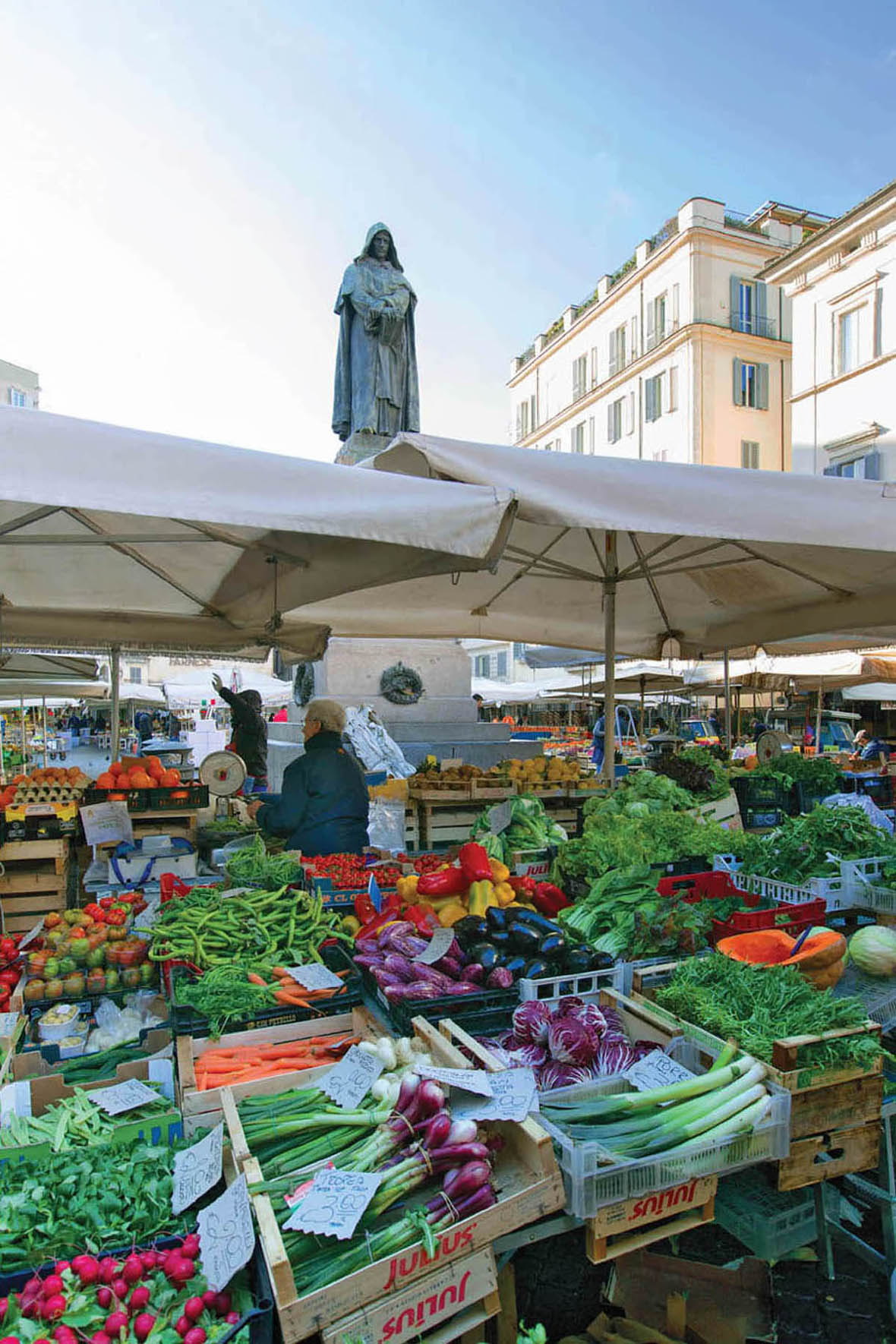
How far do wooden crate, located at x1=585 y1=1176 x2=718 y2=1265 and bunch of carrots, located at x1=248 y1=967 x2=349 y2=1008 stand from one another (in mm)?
1200

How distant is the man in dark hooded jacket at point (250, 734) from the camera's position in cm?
1005

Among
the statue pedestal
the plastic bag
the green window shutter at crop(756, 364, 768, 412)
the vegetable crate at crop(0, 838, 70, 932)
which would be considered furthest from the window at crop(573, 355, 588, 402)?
the vegetable crate at crop(0, 838, 70, 932)

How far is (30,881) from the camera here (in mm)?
4902

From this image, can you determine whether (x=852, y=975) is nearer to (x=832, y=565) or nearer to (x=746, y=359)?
(x=832, y=565)

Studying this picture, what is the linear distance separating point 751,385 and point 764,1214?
32264mm

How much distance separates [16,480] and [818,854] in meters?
3.59

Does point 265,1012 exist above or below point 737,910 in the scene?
below

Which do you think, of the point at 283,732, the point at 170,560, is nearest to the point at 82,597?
the point at 170,560

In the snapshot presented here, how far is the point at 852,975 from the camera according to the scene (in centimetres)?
307

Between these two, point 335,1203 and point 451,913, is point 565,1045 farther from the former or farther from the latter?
point 451,913

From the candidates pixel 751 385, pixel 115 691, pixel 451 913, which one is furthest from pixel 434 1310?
pixel 751 385

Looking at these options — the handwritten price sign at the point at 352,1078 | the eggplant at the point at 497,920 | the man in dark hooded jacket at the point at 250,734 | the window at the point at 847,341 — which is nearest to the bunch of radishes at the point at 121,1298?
the handwritten price sign at the point at 352,1078

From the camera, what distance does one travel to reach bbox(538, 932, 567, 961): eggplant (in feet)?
9.18

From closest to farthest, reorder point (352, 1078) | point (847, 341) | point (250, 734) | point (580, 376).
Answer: point (352, 1078) < point (250, 734) < point (847, 341) < point (580, 376)
